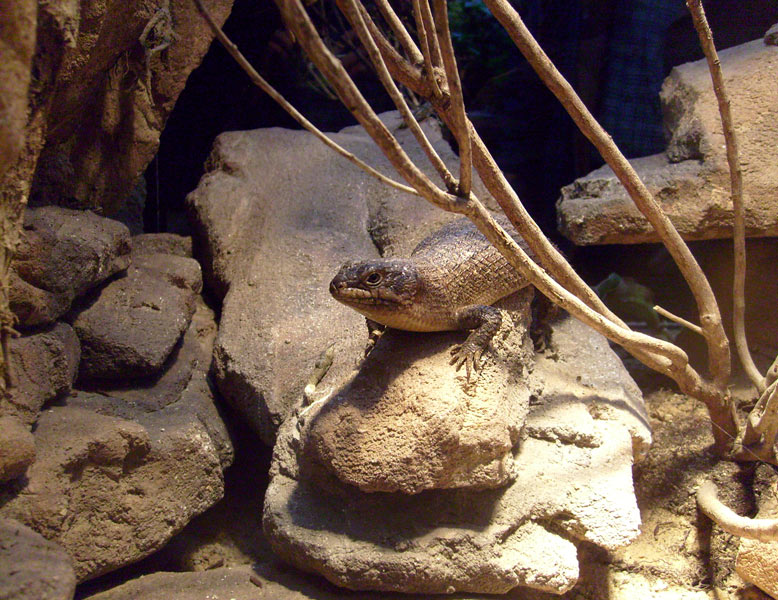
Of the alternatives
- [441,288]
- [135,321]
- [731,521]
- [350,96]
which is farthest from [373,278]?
[731,521]

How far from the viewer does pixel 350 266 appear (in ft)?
9.27

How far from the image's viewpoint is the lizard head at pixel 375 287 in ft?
8.98

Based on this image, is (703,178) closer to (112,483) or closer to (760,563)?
(760,563)

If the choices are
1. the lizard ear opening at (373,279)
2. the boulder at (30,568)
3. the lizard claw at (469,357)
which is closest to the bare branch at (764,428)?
the lizard claw at (469,357)

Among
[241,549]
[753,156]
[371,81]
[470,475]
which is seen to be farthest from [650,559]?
[371,81]

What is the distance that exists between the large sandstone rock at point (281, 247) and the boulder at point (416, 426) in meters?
0.50

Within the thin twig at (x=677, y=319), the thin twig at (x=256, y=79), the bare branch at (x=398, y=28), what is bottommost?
the thin twig at (x=677, y=319)

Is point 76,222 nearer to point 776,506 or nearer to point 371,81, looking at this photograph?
point 371,81

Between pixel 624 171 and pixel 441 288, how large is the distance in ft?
3.72

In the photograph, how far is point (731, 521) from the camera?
2.93 meters

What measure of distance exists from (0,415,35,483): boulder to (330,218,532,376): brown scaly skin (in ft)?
4.76

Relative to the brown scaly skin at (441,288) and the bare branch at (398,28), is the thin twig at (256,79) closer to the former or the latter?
the bare branch at (398,28)

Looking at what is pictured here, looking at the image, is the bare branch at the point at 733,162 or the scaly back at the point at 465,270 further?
the scaly back at the point at 465,270

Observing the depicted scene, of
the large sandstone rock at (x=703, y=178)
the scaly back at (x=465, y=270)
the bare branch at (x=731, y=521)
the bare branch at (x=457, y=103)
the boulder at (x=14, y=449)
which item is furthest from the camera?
the large sandstone rock at (x=703, y=178)
